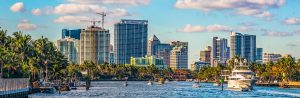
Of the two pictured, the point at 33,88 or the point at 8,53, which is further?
the point at 33,88

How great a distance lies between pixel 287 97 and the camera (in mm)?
194625

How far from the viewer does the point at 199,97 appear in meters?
192

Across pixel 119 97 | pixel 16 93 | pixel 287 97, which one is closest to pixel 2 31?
pixel 119 97

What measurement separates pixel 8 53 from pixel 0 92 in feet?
210

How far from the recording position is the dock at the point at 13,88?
389 feet

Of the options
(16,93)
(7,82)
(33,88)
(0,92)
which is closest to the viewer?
(0,92)

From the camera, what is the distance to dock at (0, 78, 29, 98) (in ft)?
389

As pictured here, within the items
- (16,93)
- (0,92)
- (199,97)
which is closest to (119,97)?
(199,97)

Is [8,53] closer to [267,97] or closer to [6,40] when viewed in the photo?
[6,40]

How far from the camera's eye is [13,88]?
13038 centimetres

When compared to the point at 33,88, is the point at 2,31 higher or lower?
higher

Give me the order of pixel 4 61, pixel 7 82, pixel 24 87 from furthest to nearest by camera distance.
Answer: pixel 4 61 < pixel 24 87 < pixel 7 82

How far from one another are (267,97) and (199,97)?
69.1ft

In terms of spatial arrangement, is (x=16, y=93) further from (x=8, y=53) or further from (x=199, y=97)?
(x=199, y=97)
